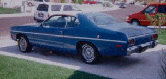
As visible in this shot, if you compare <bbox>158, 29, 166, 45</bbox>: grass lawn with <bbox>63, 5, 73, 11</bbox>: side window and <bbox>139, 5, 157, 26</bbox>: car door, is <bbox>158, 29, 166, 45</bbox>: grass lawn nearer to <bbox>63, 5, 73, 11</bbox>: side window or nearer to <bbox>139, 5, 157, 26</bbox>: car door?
<bbox>139, 5, 157, 26</bbox>: car door

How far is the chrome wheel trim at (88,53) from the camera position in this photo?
20.9 ft

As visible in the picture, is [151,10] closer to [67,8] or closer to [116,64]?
[67,8]

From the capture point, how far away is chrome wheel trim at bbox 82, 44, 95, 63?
636cm

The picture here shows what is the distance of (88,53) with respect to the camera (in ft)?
21.2

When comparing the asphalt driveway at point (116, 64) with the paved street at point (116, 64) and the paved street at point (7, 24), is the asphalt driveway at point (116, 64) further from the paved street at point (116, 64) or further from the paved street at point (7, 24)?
the paved street at point (7, 24)

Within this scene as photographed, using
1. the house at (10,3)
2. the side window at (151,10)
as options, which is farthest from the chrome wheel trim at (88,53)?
the house at (10,3)

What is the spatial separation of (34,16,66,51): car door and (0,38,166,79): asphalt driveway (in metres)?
0.48

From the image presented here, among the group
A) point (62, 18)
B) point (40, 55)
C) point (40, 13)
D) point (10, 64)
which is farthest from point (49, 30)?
point (40, 13)

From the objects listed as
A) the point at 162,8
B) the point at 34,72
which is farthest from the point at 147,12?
the point at 34,72

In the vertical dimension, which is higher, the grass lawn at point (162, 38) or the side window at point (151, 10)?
the side window at point (151, 10)

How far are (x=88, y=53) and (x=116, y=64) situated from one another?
906 millimetres

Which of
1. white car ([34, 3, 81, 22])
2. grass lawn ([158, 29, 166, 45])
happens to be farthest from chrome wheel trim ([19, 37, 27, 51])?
white car ([34, 3, 81, 22])

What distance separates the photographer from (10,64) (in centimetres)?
620

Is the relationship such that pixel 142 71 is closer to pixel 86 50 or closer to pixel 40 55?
Result: pixel 86 50
